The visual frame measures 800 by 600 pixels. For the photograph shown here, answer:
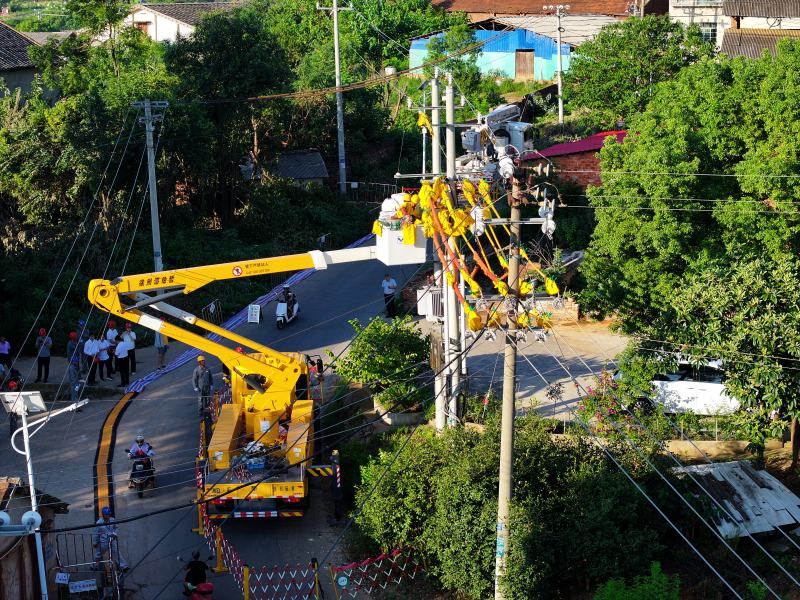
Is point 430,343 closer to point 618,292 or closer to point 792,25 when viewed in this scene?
point 618,292

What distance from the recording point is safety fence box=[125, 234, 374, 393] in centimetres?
2663

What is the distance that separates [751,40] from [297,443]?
33711mm

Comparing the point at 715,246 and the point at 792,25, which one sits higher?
the point at 792,25

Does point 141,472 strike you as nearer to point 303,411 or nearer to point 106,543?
point 106,543

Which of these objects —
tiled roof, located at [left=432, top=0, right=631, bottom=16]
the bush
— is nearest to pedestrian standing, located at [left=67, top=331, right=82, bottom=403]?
the bush

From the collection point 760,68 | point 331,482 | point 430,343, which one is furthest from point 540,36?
point 331,482

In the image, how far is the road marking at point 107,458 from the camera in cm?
2109

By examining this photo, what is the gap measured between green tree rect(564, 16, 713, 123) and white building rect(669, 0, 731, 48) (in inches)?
319

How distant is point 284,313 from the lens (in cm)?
3048

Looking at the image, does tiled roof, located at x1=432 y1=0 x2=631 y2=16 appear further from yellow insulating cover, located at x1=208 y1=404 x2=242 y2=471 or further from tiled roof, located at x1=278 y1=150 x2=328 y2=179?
yellow insulating cover, located at x1=208 y1=404 x2=242 y2=471

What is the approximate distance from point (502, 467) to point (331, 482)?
23.9 ft

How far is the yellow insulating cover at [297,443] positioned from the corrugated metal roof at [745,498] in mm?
6888

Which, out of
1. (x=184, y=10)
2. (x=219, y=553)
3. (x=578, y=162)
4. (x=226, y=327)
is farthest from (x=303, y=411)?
(x=184, y=10)

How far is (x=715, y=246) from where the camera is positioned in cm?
2597
